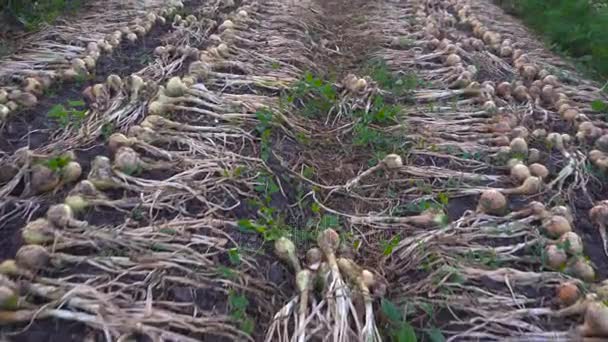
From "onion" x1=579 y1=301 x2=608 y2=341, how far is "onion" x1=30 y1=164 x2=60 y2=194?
2275 millimetres

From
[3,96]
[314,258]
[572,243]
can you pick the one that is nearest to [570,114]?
[572,243]

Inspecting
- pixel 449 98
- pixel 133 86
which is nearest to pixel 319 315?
pixel 133 86

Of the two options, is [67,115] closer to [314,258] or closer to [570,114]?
[314,258]

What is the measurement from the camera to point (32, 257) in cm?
230

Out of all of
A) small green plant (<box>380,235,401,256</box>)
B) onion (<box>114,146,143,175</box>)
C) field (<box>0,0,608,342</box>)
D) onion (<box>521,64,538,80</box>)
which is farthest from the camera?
onion (<box>521,64,538,80</box>)

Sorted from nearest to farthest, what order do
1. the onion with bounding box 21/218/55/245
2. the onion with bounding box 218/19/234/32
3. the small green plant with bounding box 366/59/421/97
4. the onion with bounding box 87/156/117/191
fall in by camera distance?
the onion with bounding box 21/218/55/245
the onion with bounding box 87/156/117/191
the small green plant with bounding box 366/59/421/97
the onion with bounding box 218/19/234/32

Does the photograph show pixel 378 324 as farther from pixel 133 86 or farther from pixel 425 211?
pixel 133 86

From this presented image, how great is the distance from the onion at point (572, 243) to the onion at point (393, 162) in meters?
0.94

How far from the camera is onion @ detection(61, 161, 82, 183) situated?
9.39 ft

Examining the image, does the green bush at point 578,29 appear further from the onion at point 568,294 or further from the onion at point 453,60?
the onion at point 568,294

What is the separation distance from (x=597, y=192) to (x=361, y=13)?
381 cm

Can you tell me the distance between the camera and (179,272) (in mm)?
2412

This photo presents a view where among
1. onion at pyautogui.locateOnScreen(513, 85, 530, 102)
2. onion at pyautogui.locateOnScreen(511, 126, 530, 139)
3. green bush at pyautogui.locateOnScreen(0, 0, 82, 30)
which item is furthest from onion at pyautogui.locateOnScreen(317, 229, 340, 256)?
green bush at pyautogui.locateOnScreen(0, 0, 82, 30)

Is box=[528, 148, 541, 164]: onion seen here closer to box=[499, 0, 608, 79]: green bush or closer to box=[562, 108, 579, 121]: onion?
box=[562, 108, 579, 121]: onion
